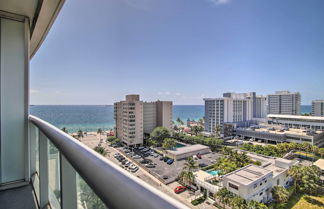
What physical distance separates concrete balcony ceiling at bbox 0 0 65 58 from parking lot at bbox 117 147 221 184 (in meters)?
9.34

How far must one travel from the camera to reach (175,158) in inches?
520

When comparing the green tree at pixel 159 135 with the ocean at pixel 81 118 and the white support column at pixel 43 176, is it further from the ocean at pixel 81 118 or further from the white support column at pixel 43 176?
the white support column at pixel 43 176

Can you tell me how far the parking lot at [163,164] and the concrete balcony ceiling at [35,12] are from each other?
934 centimetres

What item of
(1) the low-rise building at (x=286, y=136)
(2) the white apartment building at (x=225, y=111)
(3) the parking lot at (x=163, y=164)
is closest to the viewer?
(3) the parking lot at (x=163, y=164)

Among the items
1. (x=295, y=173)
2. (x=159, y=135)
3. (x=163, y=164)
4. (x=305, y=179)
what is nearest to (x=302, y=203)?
(x=305, y=179)

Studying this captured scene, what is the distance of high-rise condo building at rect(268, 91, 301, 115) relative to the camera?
114 feet

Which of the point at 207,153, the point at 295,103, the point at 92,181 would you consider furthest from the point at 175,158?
the point at 295,103

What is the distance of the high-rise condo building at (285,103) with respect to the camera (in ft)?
114

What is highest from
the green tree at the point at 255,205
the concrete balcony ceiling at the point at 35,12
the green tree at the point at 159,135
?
the concrete balcony ceiling at the point at 35,12

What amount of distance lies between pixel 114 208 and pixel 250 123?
30844 mm

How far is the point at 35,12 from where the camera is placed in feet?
5.30

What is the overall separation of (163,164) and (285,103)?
37801 mm

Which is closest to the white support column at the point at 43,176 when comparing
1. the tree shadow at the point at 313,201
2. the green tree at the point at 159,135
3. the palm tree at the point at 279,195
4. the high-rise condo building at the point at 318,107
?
the palm tree at the point at 279,195

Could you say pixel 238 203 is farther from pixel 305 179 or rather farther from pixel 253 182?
pixel 305 179
